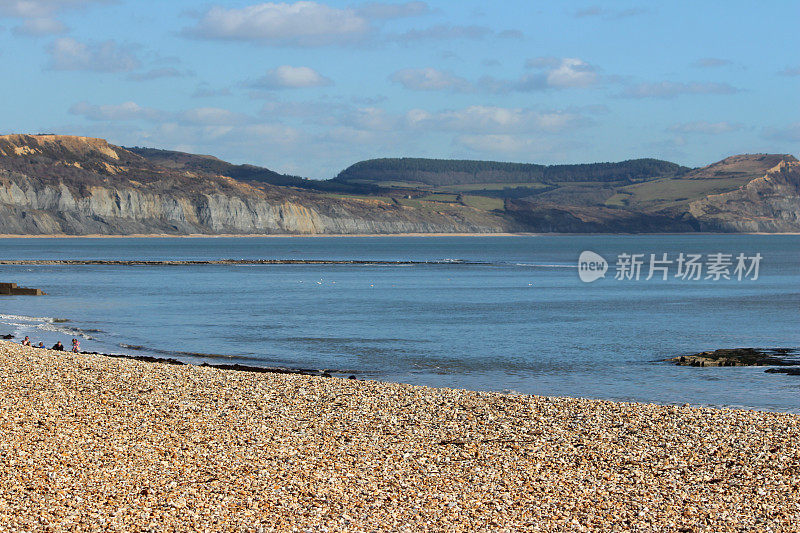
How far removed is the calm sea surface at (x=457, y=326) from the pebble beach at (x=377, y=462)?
8.17 meters

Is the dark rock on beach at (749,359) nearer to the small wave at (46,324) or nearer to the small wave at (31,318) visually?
the small wave at (46,324)

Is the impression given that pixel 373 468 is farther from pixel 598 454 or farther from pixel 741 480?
pixel 741 480

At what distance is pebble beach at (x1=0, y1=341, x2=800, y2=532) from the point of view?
42.7 feet

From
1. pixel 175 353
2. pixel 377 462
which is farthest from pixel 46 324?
pixel 377 462

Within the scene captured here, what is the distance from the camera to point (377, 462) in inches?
636

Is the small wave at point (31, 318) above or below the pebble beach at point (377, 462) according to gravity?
below

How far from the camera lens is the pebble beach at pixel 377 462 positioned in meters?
13.0

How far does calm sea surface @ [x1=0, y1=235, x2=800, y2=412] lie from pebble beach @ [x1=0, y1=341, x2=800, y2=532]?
8.17m

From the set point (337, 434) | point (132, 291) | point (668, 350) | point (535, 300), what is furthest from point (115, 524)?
point (132, 291)

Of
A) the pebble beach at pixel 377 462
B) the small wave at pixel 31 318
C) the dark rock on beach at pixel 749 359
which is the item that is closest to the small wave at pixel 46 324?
the small wave at pixel 31 318

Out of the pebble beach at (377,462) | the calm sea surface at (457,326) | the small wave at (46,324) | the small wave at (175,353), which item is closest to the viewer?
the pebble beach at (377,462)

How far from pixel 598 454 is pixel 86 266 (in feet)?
374

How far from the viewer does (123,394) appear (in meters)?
22.6

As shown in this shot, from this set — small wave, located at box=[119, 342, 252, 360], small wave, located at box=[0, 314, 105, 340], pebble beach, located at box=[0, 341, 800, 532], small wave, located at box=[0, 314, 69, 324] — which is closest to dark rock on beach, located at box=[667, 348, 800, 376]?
pebble beach, located at box=[0, 341, 800, 532]
